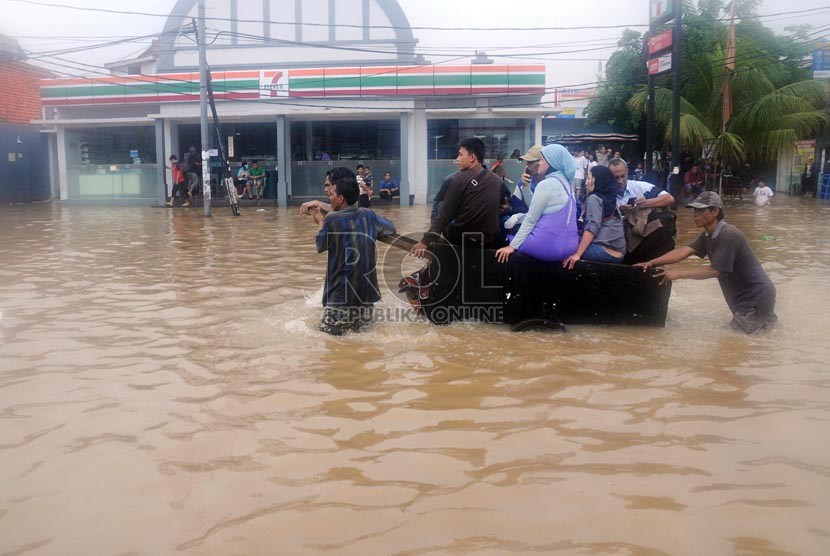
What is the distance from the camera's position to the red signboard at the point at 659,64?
23.8m

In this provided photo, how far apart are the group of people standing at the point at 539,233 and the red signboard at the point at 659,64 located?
18052mm

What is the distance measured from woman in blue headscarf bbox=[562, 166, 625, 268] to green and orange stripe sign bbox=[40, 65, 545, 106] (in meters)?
21.6

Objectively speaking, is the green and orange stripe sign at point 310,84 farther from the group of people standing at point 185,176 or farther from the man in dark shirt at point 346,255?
the man in dark shirt at point 346,255

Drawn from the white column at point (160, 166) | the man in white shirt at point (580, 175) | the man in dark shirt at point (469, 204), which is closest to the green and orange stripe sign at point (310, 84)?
the white column at point (160, 166)

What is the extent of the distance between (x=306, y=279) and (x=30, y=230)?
35.8 feet

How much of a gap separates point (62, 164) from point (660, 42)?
75.7ft

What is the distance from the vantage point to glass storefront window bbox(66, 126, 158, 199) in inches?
1208

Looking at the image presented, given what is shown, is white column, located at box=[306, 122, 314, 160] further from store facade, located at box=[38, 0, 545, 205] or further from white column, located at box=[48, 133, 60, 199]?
white column, located at box=[48, 133, 60, 199]

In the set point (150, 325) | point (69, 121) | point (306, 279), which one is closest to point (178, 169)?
point (69, 121)

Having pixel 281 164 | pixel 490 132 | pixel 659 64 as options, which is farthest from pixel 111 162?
pixel 659 64

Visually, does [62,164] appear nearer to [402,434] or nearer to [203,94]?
[203,94]

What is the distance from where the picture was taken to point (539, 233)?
276 inches

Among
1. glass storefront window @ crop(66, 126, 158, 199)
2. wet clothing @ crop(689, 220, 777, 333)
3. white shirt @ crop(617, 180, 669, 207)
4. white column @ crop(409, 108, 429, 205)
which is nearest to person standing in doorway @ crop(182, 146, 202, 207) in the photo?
glass storefront window @ crop(66, 126, 158, 199)

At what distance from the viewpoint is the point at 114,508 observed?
3.58 m
